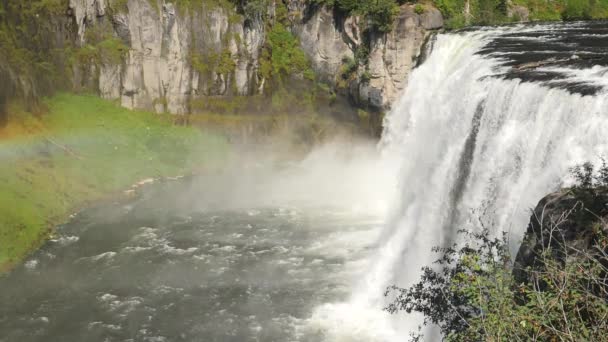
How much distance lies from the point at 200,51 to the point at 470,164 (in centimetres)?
2815

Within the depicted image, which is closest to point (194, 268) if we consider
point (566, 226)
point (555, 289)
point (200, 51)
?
point (566, 226)

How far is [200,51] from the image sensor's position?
46.0 m

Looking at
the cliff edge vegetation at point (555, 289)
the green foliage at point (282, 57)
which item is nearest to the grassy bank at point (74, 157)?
the green foliage at point (282, 57)

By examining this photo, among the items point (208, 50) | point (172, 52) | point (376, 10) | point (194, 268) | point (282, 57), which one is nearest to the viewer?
point (194, 268)

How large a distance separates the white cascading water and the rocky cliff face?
11.1m

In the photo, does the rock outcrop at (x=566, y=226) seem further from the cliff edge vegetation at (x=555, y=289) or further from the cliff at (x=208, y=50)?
the cliff at (x=208, y=50)

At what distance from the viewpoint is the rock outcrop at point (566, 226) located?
11.9 m

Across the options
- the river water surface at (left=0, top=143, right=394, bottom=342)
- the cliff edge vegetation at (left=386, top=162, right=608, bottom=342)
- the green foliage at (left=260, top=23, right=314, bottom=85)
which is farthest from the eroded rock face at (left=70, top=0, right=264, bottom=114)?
the cliff edge vegetation at (left=386, top=162, right=608, bottom=342)

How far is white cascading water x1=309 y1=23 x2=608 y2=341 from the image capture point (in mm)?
18766

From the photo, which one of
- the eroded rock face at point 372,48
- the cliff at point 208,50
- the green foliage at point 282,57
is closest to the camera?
the eroded rock face at point 372,48

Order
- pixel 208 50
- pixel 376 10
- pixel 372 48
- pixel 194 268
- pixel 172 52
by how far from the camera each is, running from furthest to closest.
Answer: pixel 208 50 < pixel 172 52 < pixel 372 48 < pixel 376 10 < pixel 194 268

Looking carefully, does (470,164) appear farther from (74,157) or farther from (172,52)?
(172,52)

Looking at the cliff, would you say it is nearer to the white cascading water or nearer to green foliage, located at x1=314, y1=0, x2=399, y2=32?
green foliage, located at x1=314, y1=0, x2=399, y2=32

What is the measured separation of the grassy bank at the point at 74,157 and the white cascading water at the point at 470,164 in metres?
17.8
